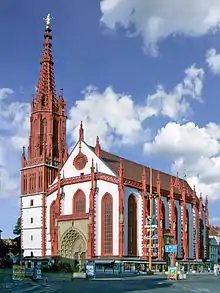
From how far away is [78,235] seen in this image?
74.7 meters

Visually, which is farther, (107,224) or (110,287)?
(107,224)

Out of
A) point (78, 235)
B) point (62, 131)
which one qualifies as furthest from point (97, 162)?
point (62, 131)

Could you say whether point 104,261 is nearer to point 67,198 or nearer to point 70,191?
point 67,198

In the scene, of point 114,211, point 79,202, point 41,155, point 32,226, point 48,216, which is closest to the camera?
point 114,211

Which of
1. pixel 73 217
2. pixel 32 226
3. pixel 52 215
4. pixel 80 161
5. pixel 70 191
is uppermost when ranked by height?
pixel 80 161

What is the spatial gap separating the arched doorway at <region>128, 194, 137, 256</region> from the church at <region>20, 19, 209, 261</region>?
0.14 metres

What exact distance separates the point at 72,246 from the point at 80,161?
503 inches

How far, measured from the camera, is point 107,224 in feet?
236

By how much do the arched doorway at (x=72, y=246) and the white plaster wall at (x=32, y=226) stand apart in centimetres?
640

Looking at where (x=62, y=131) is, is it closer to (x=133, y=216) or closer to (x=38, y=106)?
(x=38, y=106)

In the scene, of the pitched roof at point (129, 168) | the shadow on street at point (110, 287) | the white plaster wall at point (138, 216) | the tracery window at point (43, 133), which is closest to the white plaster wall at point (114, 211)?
the white plaster wall at point (138, 216)

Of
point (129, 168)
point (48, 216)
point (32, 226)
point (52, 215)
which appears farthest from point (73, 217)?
point (129, 168)

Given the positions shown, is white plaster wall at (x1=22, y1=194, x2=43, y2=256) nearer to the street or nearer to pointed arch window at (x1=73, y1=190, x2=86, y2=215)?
pointed arch window at (x1=73, y1=190, x2=86, y2=215)

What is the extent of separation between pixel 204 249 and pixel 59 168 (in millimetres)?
33195
